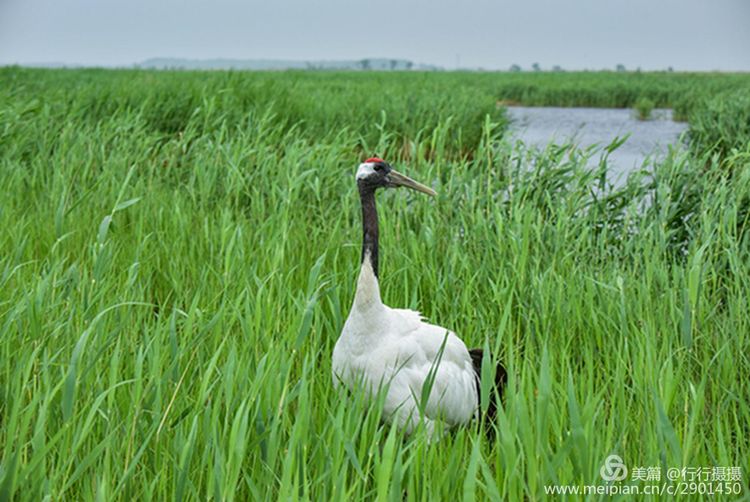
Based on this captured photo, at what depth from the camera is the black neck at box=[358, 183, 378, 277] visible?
3.09 m

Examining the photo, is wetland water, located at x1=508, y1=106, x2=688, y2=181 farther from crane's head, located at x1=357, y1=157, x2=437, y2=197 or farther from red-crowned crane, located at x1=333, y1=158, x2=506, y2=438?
red-crowned crane, located at x1=333, y1=158, x2=506, y2=438

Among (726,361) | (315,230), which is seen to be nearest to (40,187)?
(315,230)

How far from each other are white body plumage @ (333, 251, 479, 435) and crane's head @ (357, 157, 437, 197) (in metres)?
0.45

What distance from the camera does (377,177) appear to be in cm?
334

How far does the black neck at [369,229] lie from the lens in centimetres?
309

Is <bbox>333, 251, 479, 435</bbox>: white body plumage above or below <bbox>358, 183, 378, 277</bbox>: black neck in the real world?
below

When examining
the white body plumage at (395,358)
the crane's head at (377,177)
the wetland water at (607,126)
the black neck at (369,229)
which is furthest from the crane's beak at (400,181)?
the wetland water at (607,126)

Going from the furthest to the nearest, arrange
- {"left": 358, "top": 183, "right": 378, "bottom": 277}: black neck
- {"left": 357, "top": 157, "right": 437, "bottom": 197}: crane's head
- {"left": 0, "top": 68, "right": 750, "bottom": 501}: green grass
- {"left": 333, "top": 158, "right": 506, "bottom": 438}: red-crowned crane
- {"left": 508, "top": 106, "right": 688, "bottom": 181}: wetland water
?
{"left": 508, "top": 106, "right": 688, "bottom": 181}: wetland water
{"left": 357, "top": 157, "right": 437, "bottom": 197}: crane's head
{"left": 358, "top": 183, "right": 378, "bottom": 277}: black neck
{"left": 333, "top": 158, "right": 506, "bottom": 438}: red-crowned crane
{"left": 0, "top": 68, "right": 750, "bottom": 501}: green grass

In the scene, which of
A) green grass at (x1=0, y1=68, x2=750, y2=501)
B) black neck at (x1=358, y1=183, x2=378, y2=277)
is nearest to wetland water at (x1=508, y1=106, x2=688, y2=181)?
green grass at (x1=0, y1=68, x2=750, y2=501)

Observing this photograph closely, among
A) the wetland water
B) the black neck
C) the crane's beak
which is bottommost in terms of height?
the wetland water

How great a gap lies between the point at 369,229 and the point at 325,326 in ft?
2.41

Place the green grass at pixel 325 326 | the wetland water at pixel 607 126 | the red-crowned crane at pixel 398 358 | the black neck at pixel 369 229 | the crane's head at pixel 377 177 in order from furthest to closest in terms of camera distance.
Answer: the wetland water at pixel 607 126, the crane's head at pixel 377 177, the black neck at pixel 369 229, the red-crowned crane at pixel 398 358, the green grass at pixel 325 326

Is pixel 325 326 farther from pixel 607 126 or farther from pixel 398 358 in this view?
pixel 607 126

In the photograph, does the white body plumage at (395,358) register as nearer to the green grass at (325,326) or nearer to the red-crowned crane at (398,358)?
the red-crowned crane at (398,358)
